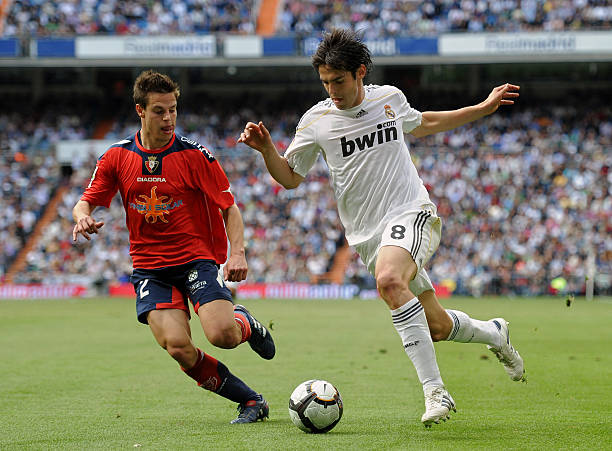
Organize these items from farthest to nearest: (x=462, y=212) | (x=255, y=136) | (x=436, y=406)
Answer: (x=462, y=212), (x=255, y=136), (x=436, y=406)

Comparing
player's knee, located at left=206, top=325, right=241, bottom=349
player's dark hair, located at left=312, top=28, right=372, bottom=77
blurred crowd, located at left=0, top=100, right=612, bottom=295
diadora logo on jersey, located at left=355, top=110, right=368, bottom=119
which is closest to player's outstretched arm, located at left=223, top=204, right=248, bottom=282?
player's knee, located at left=206, top=325, right=241, bottom=349

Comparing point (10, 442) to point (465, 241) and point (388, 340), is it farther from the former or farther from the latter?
point (465, 241)

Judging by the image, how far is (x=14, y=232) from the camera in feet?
111

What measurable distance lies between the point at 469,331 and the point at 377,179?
142 centimetres

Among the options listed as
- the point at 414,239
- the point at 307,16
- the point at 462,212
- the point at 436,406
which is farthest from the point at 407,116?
the point at 307,16

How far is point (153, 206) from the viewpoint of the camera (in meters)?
6.59

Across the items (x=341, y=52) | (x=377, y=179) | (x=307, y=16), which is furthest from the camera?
(x=307, y=16)

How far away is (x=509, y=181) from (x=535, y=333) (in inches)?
703

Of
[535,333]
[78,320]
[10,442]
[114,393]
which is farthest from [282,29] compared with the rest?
[10,442]

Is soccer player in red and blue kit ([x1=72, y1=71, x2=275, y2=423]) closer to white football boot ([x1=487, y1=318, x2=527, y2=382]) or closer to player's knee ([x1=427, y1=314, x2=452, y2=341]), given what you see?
player's knee ([x1=427, y1=314, x2=452, y2=341])

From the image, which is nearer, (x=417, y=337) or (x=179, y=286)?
(x=417, y=337)

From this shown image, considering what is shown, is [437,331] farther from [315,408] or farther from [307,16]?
[307,16]

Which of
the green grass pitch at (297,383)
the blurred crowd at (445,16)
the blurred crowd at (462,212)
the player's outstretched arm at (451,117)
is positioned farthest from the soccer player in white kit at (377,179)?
the blurred crowd at (445,16)

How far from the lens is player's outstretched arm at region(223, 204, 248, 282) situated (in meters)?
5.95
